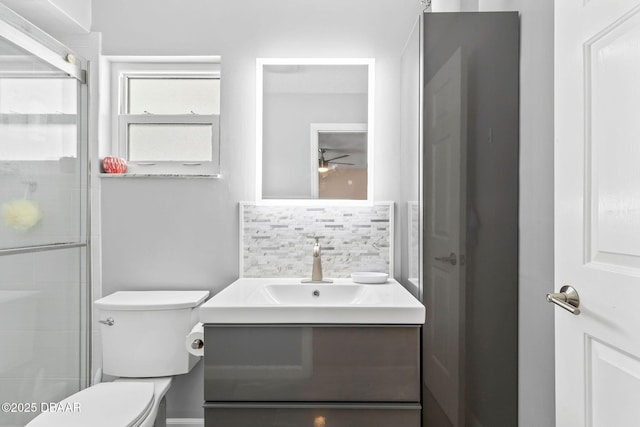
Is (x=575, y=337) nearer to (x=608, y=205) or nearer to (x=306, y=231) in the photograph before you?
(x=608, y=205)

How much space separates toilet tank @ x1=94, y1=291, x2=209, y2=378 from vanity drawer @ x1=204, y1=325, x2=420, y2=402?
485 millimetres

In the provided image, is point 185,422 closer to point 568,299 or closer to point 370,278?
point 370,278

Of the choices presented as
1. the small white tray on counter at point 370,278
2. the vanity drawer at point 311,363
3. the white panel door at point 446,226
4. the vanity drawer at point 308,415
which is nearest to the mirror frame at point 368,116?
the small white tray on counter at point 370,278

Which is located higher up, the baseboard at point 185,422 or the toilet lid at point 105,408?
the toilet lid at point 105,408

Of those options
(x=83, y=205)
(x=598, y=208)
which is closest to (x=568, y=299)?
(x=598, y=208)

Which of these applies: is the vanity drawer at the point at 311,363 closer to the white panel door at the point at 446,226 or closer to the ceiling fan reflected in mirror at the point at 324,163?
the white panel door at the point at 446,226

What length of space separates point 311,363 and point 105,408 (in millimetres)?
748

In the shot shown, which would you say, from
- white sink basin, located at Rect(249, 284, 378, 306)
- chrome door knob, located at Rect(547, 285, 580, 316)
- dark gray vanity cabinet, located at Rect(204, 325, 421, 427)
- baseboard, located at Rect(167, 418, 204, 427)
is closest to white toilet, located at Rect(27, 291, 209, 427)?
baseboard, located at Rect(167, 418, 204, 427)

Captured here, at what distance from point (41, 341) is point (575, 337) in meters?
2.01

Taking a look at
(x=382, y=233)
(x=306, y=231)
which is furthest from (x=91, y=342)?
(x=382, y=233)

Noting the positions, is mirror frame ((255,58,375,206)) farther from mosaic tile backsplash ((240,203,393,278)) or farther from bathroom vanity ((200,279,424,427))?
bathroom vanity ((200,279,424,427))

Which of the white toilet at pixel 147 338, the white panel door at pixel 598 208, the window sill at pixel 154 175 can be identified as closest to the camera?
the white panel door at pixel 598 208

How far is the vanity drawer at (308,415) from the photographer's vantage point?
1.59m

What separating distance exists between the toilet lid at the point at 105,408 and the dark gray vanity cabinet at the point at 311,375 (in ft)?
0.88
